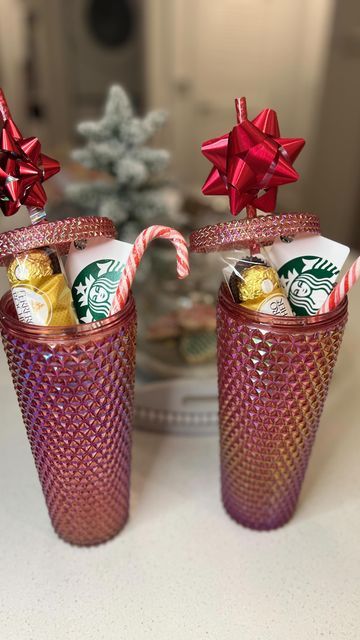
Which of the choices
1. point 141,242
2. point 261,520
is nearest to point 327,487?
point 261,520

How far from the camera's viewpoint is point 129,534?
1.69ft

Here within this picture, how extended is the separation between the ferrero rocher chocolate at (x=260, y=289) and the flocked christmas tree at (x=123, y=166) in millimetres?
400

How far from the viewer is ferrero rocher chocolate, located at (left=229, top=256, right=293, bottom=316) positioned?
416mm

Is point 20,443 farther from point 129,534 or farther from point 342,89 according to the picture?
point 342,89

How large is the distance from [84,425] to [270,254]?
0.21 metres

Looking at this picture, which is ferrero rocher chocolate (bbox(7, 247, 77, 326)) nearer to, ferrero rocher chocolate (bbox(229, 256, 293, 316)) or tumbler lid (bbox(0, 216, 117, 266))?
tumbler lid (bbox(0, 216, 117, 266))

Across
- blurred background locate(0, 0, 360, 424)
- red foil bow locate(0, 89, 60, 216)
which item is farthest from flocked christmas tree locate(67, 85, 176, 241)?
blurred background locate(0, 0, 360, 424)

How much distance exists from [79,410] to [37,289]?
0.10 m

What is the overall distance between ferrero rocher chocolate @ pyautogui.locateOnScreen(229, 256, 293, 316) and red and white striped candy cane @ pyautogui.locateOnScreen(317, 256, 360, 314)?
3 cm

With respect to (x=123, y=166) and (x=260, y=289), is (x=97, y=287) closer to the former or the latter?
(x=260, y=289)

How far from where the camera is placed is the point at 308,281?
444mm

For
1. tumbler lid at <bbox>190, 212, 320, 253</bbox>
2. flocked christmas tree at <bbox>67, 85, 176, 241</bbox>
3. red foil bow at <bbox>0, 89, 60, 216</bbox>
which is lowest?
flocked christmas tree at <bbox>67, 85, 176, 241</bbox>

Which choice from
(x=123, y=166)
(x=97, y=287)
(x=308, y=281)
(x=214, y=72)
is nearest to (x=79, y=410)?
(x=97, y=287)

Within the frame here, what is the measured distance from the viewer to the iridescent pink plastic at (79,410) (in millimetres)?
398
